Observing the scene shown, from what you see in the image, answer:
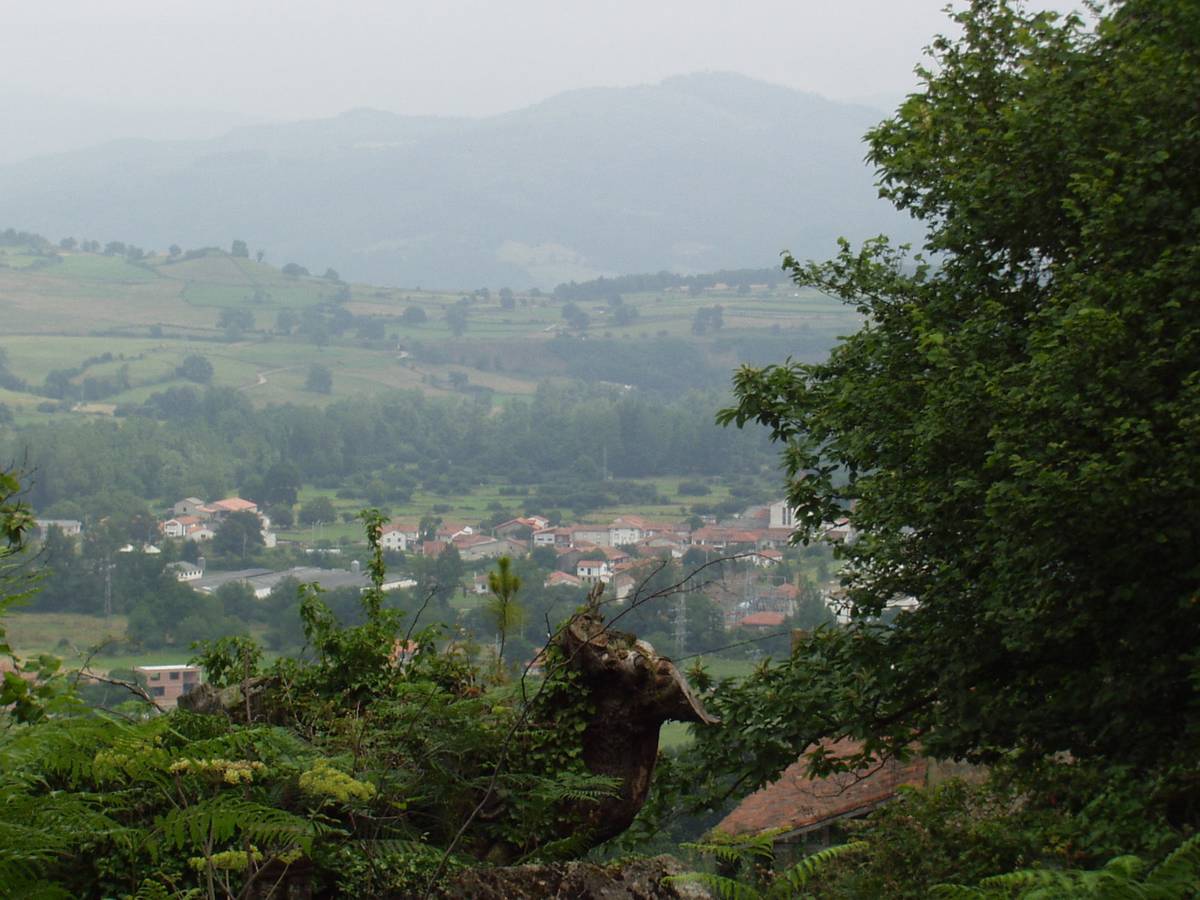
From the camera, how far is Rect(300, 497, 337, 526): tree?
213ft

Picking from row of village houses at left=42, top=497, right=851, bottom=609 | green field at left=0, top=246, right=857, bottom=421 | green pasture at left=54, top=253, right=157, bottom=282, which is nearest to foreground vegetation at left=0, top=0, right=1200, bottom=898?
row of village houses at left=42, top=497, right=851, bottom=609

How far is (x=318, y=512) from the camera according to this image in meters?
65.4

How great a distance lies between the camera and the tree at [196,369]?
120 meters

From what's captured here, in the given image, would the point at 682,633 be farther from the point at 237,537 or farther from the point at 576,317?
the point at 576,317

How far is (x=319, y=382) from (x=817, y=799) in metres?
117

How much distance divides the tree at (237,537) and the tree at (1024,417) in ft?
157

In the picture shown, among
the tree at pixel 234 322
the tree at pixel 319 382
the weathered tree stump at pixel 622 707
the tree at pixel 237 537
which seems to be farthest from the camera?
the tree at pixel 234 322

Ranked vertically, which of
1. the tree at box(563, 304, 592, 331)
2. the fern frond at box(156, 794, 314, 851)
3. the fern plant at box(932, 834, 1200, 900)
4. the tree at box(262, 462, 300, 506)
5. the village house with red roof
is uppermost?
the fern plant at box(932, 834, 1200, 900)

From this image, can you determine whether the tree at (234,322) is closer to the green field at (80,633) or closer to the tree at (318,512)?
the tree at (318,512)

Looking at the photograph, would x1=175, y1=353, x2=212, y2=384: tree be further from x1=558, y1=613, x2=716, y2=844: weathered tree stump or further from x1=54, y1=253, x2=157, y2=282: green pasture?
x1=558, y1=613, x2=716, y2=844: weathered tree stump

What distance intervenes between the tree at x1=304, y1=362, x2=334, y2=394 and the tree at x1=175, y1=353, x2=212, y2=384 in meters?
9.41

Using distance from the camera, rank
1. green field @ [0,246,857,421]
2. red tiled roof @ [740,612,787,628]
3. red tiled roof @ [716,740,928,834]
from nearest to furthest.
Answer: red tiled roof @ [716,740,928,834]
red tiled roof @ [740,612,787,628]
green field @ [0,246,857,421]

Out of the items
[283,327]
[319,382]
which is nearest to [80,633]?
[319,382]

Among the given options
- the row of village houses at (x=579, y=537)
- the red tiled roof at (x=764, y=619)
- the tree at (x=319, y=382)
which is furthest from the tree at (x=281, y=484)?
the red tiled roof at (x=764, y=619)
